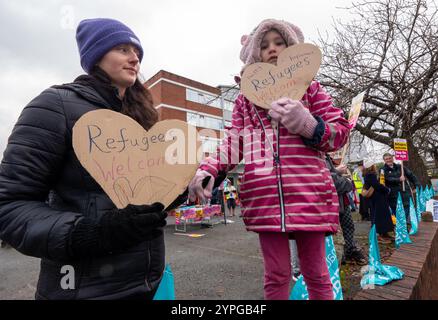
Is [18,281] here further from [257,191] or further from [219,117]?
[219,117]

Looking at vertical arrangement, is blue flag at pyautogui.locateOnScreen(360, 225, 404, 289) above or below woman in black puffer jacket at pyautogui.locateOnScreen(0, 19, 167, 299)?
below

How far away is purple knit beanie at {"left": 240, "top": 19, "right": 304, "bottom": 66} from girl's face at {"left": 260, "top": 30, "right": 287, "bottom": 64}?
0.06 ft

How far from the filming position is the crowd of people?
2.37 ft

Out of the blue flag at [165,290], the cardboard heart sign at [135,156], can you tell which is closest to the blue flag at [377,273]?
the blue flag at [165,290]

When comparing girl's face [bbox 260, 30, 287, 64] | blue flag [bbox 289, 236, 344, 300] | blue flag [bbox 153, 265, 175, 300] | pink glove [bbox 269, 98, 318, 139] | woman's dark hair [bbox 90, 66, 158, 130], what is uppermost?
girl's face [bbox 260, 30, 287, 64]

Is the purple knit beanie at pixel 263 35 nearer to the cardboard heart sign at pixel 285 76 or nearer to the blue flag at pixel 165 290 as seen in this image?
the cardboard heart sign at pixel 285 76

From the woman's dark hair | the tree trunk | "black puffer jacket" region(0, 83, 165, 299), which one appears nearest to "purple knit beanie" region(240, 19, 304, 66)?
the woman's dark hair

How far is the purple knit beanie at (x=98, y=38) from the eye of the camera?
1018 millimetres

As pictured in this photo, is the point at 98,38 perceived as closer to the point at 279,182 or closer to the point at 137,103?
the point at 137,103

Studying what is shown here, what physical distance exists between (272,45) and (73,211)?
115 centimetres

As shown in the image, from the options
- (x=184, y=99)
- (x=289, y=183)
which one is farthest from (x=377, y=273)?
(x=184, y=99)

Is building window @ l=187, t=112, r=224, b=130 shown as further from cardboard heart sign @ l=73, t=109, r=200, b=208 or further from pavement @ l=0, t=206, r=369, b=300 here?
cardboard heart sign @ l=73, t=109, r=200, b=208

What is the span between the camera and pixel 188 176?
858 millimetres

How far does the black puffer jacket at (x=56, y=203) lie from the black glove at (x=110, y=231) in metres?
0.03
